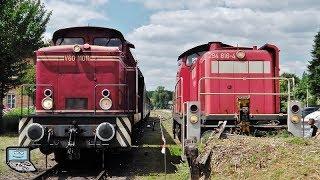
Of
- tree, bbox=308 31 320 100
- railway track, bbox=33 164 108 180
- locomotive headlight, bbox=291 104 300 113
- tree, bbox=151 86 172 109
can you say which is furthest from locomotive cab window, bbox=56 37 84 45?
tree, bbox=151 86 172 109

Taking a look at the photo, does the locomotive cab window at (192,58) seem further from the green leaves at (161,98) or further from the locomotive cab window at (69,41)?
the green leaves at (161,98)

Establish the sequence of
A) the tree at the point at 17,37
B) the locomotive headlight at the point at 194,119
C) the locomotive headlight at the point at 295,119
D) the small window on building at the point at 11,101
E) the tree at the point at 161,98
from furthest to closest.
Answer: the tree at the point at 161,98 < the small window on building at the point at 11,101 < the tree at the point at 17,37 < the locomotive headlight at the point at 295,119 < the locomotive headlight at the point at 194,119

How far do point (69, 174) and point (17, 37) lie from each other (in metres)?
16.2

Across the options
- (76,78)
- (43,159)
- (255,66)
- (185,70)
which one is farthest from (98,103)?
(185,70)

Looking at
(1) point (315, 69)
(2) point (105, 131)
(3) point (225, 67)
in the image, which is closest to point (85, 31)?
(2) point (105, 131)

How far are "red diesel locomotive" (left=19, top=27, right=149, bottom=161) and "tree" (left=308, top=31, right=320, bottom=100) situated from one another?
48.1 metres

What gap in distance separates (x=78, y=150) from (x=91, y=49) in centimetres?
266

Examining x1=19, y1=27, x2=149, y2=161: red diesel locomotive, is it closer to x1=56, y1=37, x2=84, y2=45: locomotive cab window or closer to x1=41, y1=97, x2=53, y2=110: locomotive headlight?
x1=41, y1=97, x2=53, y2=110: locomotive headlight

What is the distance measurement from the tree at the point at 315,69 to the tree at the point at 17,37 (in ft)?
123

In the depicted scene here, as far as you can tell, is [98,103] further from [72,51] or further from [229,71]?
[229,71]

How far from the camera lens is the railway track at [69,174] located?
34.4 ft

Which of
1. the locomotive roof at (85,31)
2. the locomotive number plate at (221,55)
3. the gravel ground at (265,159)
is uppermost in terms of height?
the locomotive roof at (85,31)

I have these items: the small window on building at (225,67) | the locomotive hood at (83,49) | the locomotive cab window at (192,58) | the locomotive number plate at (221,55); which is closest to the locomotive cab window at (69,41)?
the locomotive hood at (83,49)

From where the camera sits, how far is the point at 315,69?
187 feet
